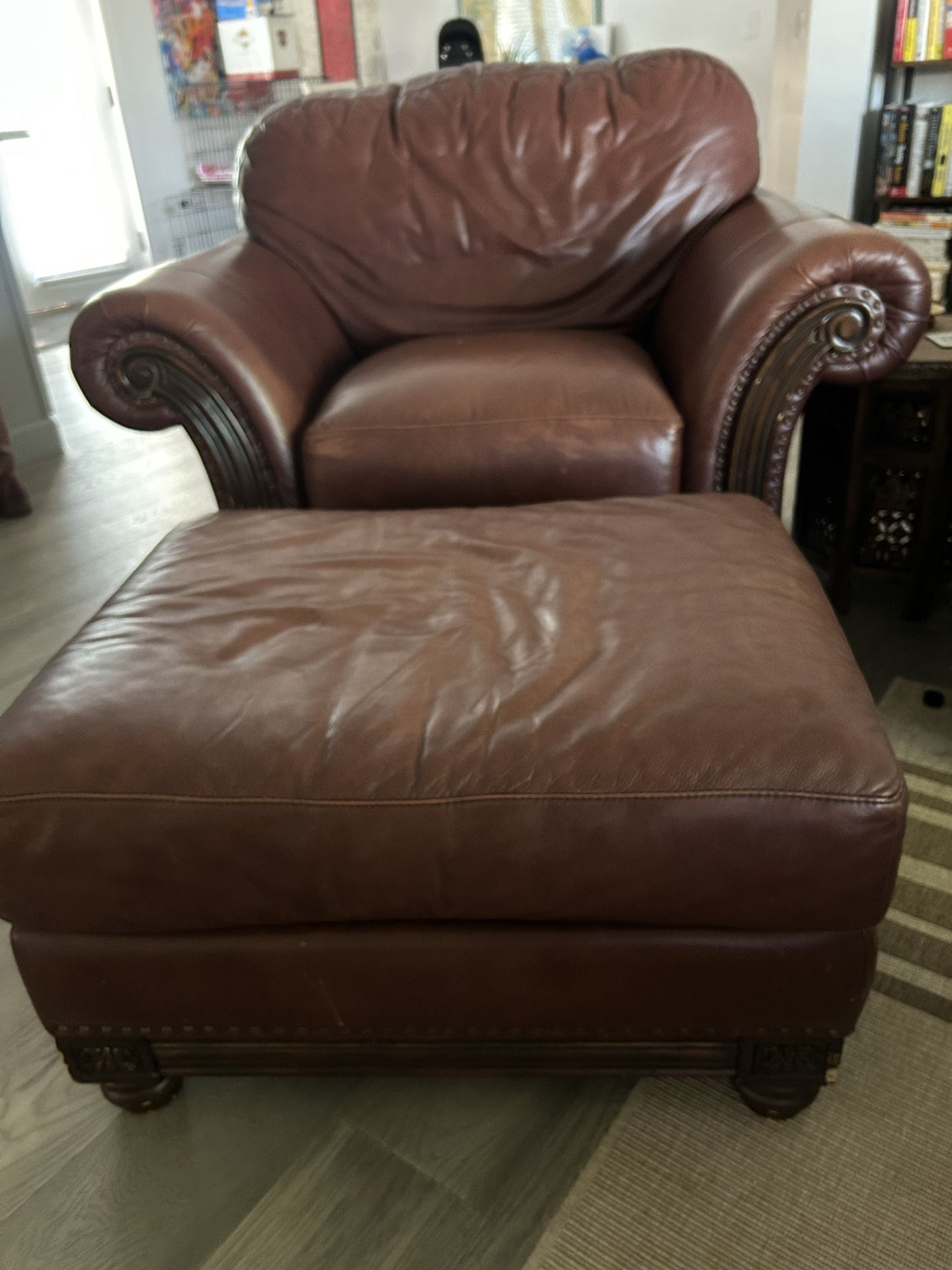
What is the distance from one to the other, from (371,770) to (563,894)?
19 centimetres

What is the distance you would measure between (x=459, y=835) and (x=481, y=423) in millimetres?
845

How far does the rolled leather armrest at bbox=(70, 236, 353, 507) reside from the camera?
1513 mm

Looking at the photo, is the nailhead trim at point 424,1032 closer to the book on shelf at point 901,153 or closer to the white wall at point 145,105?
the book on shelf at point 901,153

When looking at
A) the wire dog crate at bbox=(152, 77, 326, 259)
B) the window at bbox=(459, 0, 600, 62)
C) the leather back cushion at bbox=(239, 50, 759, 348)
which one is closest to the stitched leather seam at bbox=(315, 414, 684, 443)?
the leather back cushion at bbox=(239, 50, 759, 348)

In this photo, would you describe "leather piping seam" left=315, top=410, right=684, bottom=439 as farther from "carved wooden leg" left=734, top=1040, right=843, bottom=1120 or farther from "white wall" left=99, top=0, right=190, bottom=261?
"white wall" left=99, top=0, right=190, bottom=261

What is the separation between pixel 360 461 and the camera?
5.07 feet

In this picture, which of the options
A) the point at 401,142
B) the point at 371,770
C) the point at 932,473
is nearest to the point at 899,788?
the point at 371,770

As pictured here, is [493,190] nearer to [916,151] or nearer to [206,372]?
[206,372]

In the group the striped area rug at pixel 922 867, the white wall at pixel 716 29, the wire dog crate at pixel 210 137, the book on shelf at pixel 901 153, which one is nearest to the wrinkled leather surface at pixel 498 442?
the striped area rug at pixel 922 867

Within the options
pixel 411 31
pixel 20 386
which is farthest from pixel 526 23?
pixel 20 386

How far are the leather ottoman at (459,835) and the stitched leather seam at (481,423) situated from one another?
0.49 m

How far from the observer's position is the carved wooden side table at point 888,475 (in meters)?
1.70

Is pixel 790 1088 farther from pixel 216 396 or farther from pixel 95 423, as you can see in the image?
pixel 95 423

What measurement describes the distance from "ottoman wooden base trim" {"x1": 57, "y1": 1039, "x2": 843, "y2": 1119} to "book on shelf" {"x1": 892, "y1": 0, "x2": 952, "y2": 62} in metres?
3.17
